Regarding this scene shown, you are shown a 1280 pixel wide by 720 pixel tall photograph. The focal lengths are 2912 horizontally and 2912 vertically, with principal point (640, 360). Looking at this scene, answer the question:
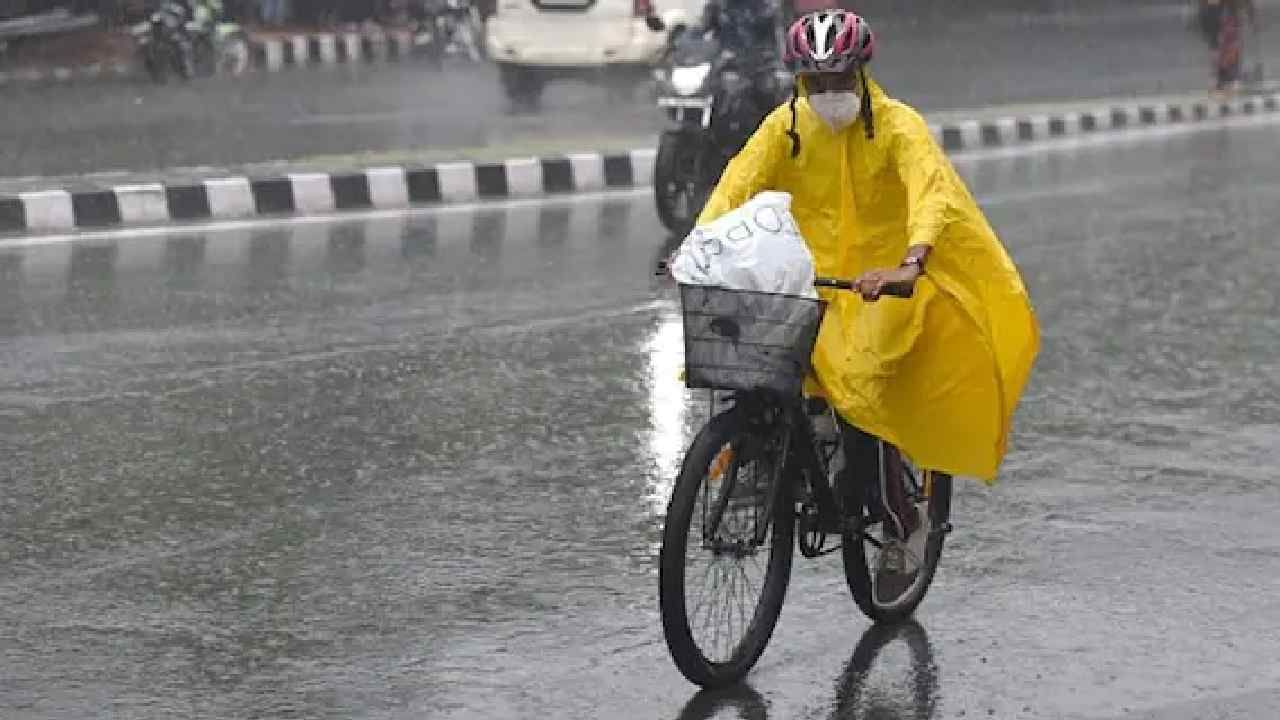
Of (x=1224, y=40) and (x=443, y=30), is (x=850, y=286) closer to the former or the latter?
(x=1224, y=40)

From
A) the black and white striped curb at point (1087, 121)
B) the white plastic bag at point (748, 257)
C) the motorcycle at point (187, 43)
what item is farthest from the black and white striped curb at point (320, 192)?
the white plastic bag at point (748, 257)

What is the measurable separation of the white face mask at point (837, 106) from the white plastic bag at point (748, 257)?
43 centimetres

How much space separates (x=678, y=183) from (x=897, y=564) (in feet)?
29.7

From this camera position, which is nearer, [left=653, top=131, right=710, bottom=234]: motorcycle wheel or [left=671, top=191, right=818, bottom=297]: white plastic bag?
[left=671, top=191, right=818, bottom=297]: white plastic bag

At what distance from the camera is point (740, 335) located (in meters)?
5.77

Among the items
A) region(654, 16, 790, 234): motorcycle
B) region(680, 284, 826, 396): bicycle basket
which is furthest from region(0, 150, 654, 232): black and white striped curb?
region(680, 284, 826, 396): bicycle basket

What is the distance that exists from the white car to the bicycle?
18740 millimetres

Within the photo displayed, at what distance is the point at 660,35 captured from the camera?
2531 cm

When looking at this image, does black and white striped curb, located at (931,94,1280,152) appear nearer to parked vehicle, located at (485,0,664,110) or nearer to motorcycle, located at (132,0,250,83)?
parked vehicle, located at (485,0,664,110)

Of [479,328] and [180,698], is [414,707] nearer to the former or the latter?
[180,698]

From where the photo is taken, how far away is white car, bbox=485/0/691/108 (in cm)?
2512

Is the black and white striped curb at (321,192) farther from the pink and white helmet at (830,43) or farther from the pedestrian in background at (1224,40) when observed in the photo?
the pedestrian in background at (1224,40)

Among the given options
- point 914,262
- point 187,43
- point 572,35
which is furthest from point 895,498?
point 187,43

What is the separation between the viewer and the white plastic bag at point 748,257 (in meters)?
5.83
